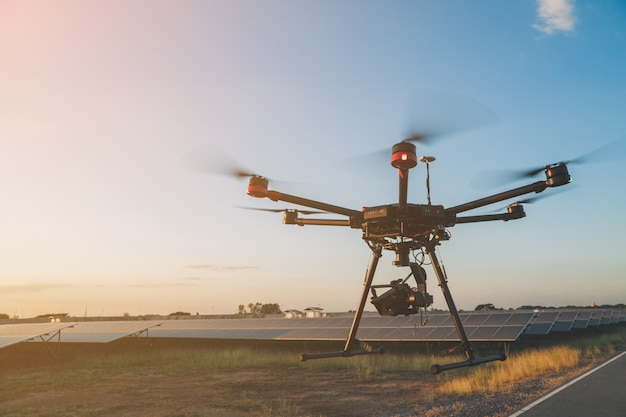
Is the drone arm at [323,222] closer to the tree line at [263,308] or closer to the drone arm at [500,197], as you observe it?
the drone arm at [500,197]

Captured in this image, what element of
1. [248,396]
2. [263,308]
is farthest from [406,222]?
[263,308]

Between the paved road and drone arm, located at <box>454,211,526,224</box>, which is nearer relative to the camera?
drone arm, located at <box>454,211,526,224</box>

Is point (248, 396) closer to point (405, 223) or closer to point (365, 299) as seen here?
point (365, 299)

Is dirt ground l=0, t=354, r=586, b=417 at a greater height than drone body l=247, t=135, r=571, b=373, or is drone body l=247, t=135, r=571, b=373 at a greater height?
drone body l=247, t=135, r=571, b=373

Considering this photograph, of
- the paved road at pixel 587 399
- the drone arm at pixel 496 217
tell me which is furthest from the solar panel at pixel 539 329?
the drone arm at pixel 496 217

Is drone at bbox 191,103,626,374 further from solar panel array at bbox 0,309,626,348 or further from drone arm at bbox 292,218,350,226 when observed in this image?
solar panel array at bbox 0,309,626,348

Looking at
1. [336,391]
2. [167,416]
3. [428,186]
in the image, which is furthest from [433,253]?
[336,391]

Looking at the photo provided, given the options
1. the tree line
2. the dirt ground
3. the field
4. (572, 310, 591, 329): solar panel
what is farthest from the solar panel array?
the tree line
